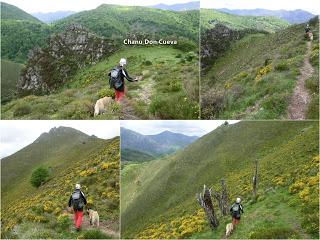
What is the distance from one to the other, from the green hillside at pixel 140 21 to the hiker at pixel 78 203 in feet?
22.7

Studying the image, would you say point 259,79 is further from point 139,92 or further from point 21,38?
point 21,38

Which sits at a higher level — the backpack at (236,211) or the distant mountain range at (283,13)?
the distant mountain range at (283,13)

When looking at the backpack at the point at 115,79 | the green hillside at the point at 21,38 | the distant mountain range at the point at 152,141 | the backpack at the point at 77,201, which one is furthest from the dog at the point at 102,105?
the green hillside at the point at 21,38

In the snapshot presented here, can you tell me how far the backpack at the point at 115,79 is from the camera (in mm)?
18016

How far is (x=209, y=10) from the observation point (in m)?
20.9

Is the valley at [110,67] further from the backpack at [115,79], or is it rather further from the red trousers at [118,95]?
the backpack at [115,79]

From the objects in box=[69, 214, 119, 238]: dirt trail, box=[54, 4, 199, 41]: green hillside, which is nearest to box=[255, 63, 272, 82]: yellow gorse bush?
box=[54, 4, 199, 41]: green hillside

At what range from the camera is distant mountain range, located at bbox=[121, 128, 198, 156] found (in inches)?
734

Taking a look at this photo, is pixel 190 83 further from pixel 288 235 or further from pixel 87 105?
pixel 288 235

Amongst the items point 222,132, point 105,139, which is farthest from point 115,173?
point 222,132

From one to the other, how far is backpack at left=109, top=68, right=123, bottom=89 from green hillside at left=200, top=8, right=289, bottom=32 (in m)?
5.01

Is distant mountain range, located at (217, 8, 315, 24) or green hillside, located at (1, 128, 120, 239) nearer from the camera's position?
green hillside, located at (1, 128, 120, 239)

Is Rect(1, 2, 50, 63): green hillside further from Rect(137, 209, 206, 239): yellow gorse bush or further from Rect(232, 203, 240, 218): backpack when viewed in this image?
Rect(232, 203, 240, 218): backpack

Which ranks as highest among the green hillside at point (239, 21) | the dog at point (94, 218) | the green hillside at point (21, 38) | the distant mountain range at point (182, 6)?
the distant mountain range at point (182, 6)
